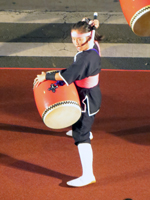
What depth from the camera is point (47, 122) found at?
8.95ft

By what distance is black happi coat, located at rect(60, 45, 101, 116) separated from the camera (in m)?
2.59

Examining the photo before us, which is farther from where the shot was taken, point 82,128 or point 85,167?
point 85,167

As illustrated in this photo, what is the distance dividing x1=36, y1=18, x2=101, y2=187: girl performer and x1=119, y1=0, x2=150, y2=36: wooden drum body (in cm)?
43

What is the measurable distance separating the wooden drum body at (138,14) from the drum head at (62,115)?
92 cm

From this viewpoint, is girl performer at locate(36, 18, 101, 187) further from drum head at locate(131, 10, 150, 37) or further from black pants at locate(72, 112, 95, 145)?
drum head at locate(131, 10, 150, 37)

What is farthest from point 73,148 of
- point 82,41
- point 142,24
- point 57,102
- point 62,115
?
point 142,24

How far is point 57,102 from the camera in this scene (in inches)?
103

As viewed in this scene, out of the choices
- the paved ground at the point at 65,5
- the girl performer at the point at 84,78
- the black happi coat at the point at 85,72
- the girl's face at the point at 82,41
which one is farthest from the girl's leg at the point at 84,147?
the paved ground at the point at 65,5

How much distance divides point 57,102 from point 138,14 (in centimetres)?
105

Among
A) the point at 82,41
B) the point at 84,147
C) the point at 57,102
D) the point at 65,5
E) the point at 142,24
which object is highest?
the point at 142,24

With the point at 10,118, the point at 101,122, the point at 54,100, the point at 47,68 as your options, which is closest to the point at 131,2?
the point at 54,100

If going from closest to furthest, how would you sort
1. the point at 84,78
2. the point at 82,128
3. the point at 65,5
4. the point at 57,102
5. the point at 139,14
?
the point at 139,14 < the point at 57,102 < the point at 84,78 < the point at 82,128 < the point at 65,5

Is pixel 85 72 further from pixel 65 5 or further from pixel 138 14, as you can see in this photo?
pixel 65 5

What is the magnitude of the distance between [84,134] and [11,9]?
14.3ft
